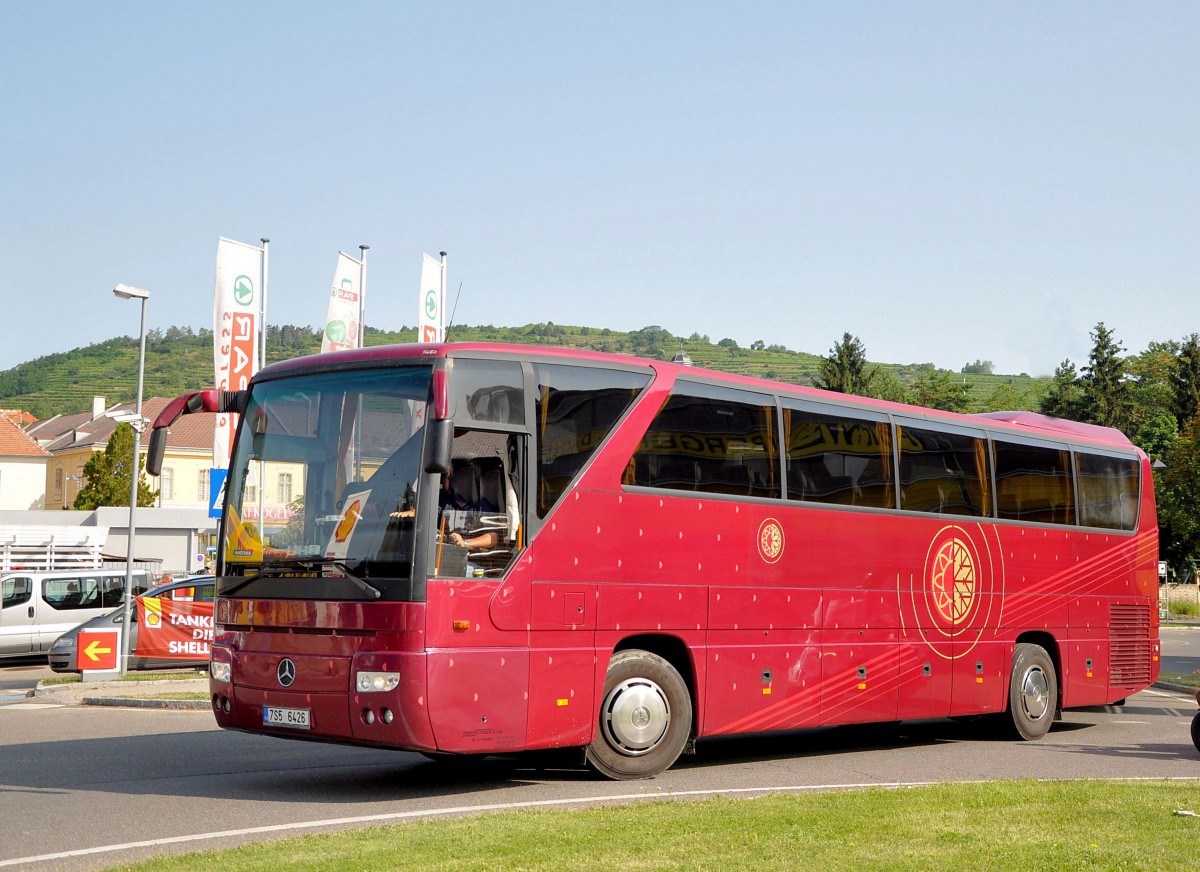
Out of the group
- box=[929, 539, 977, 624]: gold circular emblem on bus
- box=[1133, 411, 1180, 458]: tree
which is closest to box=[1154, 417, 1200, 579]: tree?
box=[1133, 411, 1180, 458]: tree

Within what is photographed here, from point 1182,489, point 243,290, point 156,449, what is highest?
point 243,290

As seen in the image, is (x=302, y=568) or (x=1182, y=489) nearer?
(x=302, y=568)

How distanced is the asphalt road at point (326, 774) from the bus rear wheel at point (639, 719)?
0.21 meters

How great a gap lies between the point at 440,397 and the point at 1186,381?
85.4 m

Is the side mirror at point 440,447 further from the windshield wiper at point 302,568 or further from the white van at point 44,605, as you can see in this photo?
the white van at point 44,605

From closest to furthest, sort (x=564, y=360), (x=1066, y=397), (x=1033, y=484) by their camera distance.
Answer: (x=564, y=360) < (x=1033, y=484) < (x=1066, y=397)

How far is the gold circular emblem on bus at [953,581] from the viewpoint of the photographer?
15.2 metres

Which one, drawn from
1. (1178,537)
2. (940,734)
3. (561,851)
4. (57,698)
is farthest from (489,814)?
(1178,537)

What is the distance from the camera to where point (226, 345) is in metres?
29.0

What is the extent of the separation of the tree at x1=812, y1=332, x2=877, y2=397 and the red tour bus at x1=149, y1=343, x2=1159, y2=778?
8238cm

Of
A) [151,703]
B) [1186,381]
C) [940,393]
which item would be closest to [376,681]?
[151,703]

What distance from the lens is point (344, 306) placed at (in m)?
31.4

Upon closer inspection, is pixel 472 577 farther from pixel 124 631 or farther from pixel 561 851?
pixel 124 631

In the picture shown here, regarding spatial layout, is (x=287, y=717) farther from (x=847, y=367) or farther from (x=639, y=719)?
(x=847, y=367)
